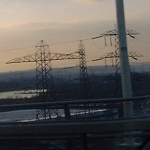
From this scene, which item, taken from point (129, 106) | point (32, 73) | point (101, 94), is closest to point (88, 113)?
point (129, 106)

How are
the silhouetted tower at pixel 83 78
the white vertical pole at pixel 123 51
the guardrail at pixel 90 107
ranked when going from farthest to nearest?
the silhouetted tower at pixel 83 78
the white vertical pole at pixel 123 51
the guardrail at pixel 90 107

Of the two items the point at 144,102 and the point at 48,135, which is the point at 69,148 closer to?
the point at 48,135

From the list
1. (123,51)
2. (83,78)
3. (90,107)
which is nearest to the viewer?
(90,107)

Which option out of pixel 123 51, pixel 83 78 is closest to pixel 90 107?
pixel 123 51

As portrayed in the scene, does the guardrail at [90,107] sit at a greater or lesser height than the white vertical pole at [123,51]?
lesser

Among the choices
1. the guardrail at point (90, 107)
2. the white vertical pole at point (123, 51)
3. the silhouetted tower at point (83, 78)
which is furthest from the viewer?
the silhouetted tower at point (83, 78)

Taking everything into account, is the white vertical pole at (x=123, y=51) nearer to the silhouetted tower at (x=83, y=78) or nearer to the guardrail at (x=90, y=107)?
the guardrail at (x=90, y=107)

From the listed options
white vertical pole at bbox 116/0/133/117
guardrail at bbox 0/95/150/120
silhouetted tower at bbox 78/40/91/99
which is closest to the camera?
guardrail at bbox 0/95/150/120

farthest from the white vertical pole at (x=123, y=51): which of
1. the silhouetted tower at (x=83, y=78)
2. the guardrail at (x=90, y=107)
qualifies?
the silhouetted tower at (x=83, y=78)

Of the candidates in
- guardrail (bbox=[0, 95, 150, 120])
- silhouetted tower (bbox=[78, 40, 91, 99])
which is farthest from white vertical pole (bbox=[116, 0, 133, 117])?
silhouetted tower (bbox=[78, 40, 91, 99])

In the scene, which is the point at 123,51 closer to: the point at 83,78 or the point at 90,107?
the point at 90,107

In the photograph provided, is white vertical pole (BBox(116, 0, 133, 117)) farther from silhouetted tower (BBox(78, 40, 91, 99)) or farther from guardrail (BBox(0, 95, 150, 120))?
silhouetted tower (BBox(78, 40, 91, 99))
